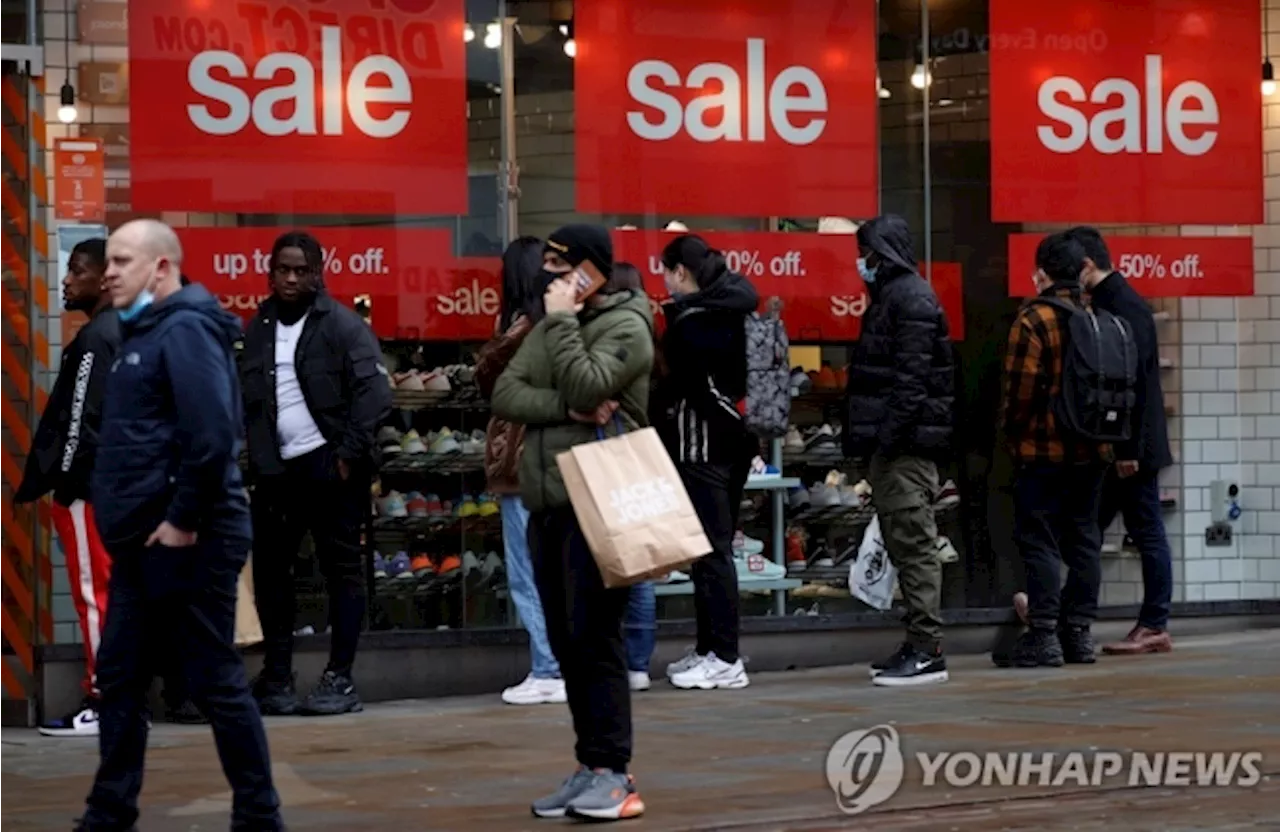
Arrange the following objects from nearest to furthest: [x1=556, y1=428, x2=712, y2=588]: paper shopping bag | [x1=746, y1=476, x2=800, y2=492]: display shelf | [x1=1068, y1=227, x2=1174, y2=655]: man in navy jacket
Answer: [x1=556, y1=428, x2=712, y2=588]: paper shopping bag
[x1=1068, y1=227, x2=1174, y2=655]: man in navy jacket
[x1=746, y1=476, x2=800, y2=492]: display shelf

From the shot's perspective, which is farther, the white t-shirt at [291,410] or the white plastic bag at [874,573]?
the white plastic bag at [874,573]

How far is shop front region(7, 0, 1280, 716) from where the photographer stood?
11.6 m

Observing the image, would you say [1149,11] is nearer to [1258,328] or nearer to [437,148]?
[1258,328]

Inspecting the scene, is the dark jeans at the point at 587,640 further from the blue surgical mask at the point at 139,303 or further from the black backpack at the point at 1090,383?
the black backpack at the point at 1090,383

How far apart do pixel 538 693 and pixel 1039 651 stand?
2.64 metres

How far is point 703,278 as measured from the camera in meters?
11.5

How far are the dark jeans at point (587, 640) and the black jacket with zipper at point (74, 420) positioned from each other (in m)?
2.99

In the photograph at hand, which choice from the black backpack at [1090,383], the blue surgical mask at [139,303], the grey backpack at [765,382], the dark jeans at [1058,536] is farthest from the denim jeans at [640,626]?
the blue surgical mask at [139,303]

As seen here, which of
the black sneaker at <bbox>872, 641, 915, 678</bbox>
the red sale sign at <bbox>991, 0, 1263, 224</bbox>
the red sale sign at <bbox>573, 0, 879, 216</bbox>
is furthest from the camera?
the red sale sign at <bbox>991, 0, 1263, 224</bbox>

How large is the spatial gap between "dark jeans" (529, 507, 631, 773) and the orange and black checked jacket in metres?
4.70

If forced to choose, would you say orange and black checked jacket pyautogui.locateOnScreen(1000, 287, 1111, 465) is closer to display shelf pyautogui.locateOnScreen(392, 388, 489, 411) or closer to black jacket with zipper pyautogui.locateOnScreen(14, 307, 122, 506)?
display shelf pyautogui.locateOnScreen(392, 388, 489, 411)

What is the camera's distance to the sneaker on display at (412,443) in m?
12.0

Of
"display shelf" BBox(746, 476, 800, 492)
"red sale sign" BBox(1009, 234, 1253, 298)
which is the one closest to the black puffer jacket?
"display shelf" BBox(746, 476, 800, 492)

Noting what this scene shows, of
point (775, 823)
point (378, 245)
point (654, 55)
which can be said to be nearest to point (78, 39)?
point (378, 245)
